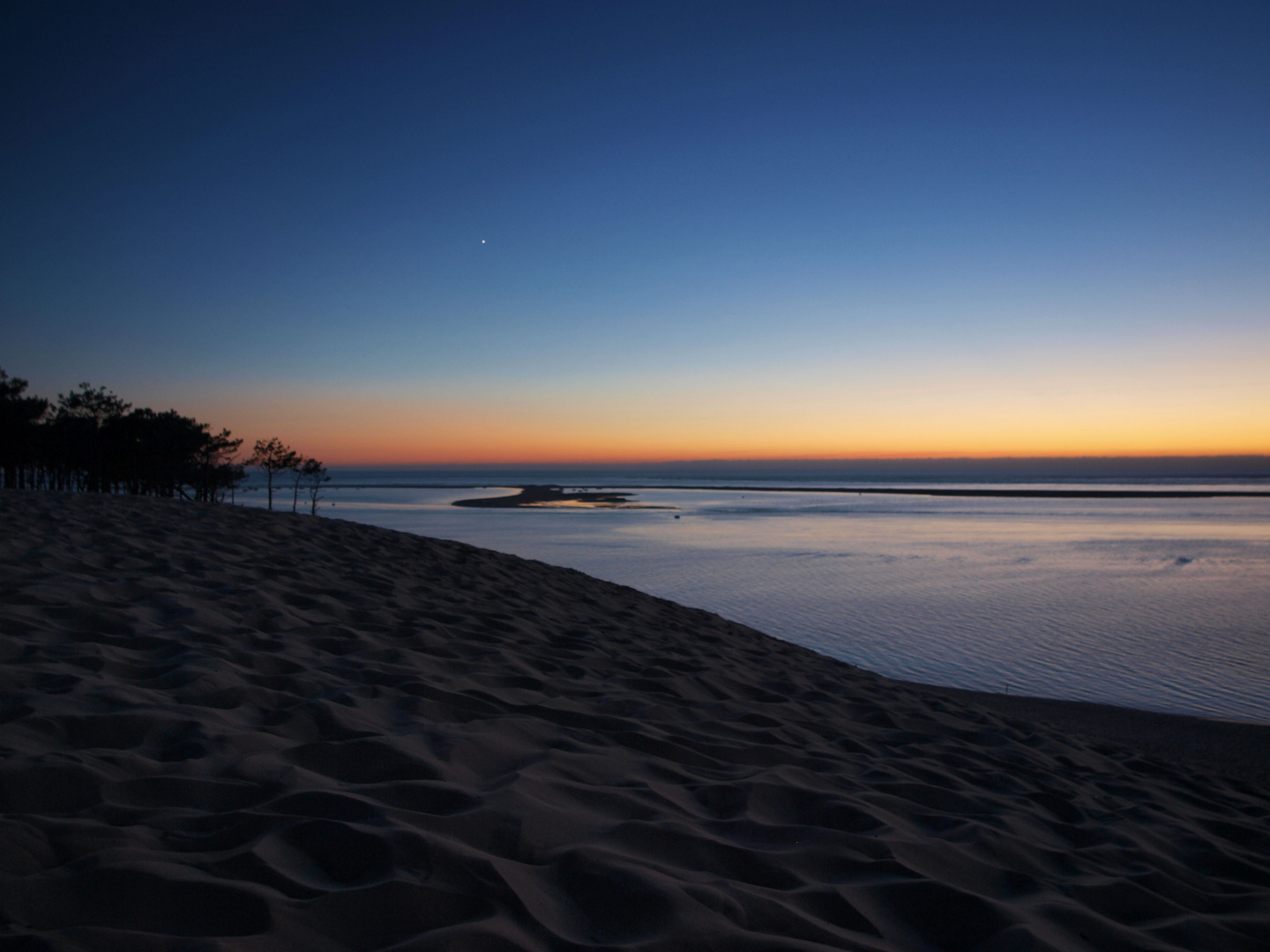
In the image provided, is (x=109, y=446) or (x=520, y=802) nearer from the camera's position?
(x=520, y=802)

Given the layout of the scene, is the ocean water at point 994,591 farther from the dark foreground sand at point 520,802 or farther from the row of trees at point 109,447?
the row of trees at point 109,447

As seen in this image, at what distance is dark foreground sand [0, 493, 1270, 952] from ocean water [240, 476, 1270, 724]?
3153mm

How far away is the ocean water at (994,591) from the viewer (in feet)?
25.8

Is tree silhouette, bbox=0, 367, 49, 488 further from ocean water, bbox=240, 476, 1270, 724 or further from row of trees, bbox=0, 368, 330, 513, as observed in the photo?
ocean water, bbox=240, 476, 1270, 724

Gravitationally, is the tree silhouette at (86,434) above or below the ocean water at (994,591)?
above

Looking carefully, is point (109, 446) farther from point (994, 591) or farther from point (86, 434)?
point (994, 591)

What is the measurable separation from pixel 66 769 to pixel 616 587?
6569mm

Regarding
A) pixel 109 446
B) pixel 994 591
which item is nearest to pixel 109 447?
pixel 109 446

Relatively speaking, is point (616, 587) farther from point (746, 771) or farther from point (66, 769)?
point (66, 769)

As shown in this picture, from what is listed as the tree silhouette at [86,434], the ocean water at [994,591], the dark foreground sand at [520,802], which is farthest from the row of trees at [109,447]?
the dark foreground sand at [520,802]

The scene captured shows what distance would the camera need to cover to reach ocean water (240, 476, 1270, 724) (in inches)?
309

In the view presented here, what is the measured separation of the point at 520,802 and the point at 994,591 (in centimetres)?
1312

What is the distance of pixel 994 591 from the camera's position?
43.3 feet

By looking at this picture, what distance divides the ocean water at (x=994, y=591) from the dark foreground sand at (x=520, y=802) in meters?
3.15
